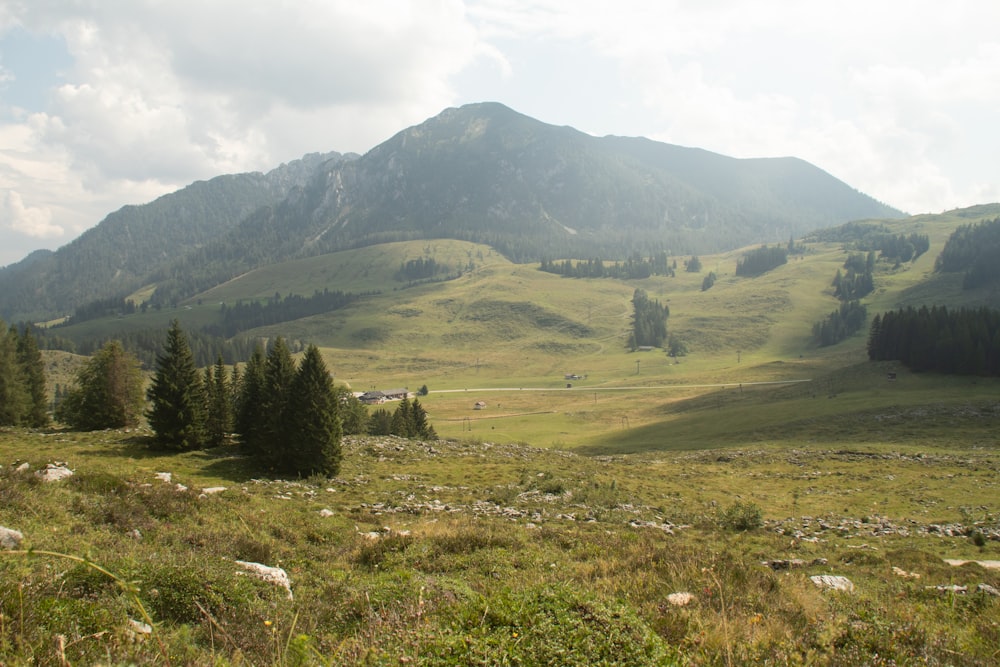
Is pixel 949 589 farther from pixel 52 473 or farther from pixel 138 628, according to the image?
pixel 52 473

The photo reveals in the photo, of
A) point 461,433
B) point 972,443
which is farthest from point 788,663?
point 461,433

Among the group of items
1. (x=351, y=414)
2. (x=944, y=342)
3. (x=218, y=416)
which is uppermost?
(x=944, y=342)

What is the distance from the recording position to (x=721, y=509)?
31.7 metres

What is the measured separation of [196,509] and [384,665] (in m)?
14.2

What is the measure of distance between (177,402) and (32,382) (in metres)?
42.1

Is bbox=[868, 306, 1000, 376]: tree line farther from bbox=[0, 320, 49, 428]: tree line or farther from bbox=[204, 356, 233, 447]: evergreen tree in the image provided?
bbox=[0, 320, 49, 428]: tree line

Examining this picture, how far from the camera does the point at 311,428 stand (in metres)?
34.2

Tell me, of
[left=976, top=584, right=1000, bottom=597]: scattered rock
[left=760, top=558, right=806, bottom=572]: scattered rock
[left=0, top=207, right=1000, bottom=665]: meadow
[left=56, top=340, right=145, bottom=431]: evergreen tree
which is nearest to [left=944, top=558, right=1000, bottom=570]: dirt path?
[left=0, top=207, right=1000, bottom=665]: meadow

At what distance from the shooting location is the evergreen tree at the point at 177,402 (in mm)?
38500

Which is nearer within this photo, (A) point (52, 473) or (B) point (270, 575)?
(B) point (270, 575)

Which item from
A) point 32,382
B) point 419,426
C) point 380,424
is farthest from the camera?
point 380,424

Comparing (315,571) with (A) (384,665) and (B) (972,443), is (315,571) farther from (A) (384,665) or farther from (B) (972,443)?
(B) (972,443)

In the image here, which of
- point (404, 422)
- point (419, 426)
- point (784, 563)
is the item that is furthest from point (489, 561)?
point (419, 426)

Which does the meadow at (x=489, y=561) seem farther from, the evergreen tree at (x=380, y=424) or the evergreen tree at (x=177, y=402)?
the evergreen tree at (x=380, y=424)
